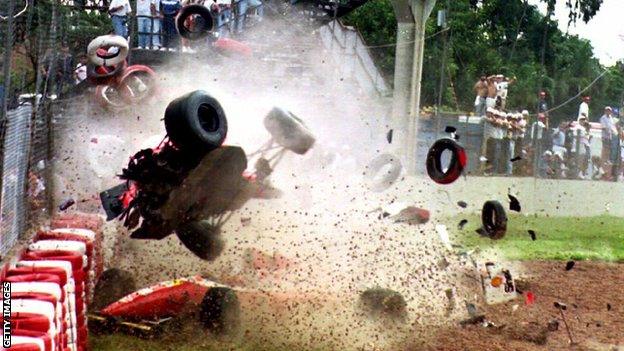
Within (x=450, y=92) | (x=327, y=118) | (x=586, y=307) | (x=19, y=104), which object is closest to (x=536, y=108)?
(x=450, y=92)

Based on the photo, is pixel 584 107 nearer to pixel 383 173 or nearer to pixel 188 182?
pixel 383 173

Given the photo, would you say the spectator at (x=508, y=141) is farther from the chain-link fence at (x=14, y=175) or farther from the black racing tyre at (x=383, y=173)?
the chain-link fence at (x=14, y=175)

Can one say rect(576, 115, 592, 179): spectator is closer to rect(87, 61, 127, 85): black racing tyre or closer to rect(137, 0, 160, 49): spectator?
rect(137, 0, 160, 49): spectator

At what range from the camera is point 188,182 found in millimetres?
10305

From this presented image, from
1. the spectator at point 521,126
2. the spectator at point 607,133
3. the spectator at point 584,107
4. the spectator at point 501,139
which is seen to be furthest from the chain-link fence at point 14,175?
the spectator at point 607,133

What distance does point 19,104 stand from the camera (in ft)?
31.7

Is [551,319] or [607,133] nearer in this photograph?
[551,319]

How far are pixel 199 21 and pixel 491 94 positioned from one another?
27.1ft

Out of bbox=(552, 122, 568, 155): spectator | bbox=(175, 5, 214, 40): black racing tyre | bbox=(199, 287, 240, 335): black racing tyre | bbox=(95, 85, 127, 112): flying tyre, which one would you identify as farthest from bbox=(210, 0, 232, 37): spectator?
bbox=(552, 122, 568, 155): spectator

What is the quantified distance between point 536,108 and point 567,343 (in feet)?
33.4

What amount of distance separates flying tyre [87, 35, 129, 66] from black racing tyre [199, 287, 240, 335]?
12.4 feet

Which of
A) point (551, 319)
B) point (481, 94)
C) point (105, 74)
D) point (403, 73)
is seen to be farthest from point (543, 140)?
point (105, 74)

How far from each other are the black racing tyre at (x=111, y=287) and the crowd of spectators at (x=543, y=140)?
381 inches

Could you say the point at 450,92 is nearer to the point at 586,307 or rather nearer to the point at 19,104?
the point at 586,307
